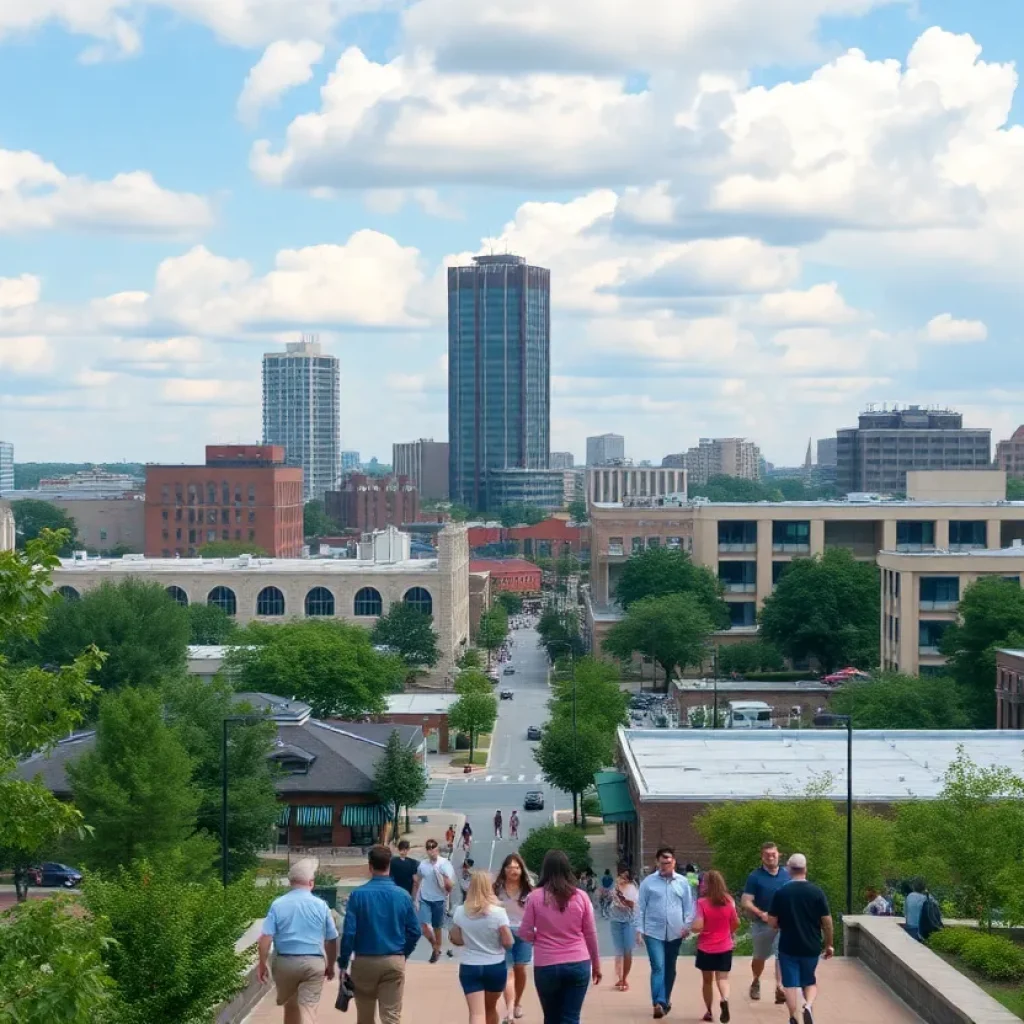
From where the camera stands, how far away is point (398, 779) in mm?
58188

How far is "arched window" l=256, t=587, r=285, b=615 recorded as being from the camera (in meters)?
110

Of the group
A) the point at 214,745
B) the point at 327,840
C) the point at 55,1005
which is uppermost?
the point at 55,1005

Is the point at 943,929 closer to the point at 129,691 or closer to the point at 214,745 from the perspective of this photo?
the point at 129,691

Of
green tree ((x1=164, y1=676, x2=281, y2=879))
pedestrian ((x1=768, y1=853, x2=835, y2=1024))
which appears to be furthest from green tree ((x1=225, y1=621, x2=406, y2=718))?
pedestrian ((x1=768, y1=853, x2=835, y2=1024))

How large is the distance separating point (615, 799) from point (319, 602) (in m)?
61.9

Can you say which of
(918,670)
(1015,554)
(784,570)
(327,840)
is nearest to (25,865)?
(327,840)

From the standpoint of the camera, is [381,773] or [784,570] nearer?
[381,773]

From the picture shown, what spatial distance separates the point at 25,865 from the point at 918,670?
49.7 metres

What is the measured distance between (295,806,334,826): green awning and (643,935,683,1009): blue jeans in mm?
42803

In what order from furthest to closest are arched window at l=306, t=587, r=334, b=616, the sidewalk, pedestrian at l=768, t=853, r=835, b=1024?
arched window at l=306, t=587, r=334, b=616 → the sidewalk → pedestrian at l=768, t=853, r=835, b=1024

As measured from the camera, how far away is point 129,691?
47.4m

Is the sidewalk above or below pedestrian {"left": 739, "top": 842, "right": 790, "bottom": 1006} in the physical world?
below

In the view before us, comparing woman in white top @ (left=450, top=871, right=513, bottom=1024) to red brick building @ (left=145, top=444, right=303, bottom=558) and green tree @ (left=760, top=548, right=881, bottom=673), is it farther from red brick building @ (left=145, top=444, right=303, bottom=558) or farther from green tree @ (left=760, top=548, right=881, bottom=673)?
red brick building @ (left=145, top=444, right=303, bottom=558)

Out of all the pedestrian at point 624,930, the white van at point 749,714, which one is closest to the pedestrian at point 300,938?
the pedestrian at point 624,930
